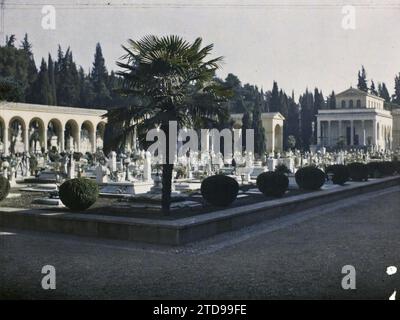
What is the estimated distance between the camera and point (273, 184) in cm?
1538

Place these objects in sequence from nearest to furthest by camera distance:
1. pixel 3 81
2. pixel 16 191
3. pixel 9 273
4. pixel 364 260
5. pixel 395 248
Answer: pixel 9 273 → pixel 364 260 → pixel 395 248 → pixel 3 81 → pixel 16 191

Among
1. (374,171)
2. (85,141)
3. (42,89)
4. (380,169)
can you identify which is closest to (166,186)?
(374,171)

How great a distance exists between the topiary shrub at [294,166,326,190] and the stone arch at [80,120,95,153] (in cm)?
4077

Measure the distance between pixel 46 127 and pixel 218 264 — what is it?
45.9 metres

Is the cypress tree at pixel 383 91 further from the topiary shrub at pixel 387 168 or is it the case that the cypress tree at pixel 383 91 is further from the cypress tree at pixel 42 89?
the topiary shrub at pixel 387 168

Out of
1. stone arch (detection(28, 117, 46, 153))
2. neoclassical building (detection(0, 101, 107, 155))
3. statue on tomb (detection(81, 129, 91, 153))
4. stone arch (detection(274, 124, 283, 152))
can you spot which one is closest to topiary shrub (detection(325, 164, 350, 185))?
neoclassical building (detection(0, 101, 107, 155))

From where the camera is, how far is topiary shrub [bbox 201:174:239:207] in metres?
12.7

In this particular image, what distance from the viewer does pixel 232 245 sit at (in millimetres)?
9562

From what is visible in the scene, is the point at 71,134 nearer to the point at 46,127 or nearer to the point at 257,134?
the point at 46,127

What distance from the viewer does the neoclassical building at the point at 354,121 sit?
83.7m

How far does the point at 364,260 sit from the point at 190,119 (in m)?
4.73

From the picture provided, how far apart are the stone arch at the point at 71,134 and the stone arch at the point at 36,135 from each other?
10.1 ft

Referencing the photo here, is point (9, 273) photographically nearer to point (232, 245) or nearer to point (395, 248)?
point (232, 245)
